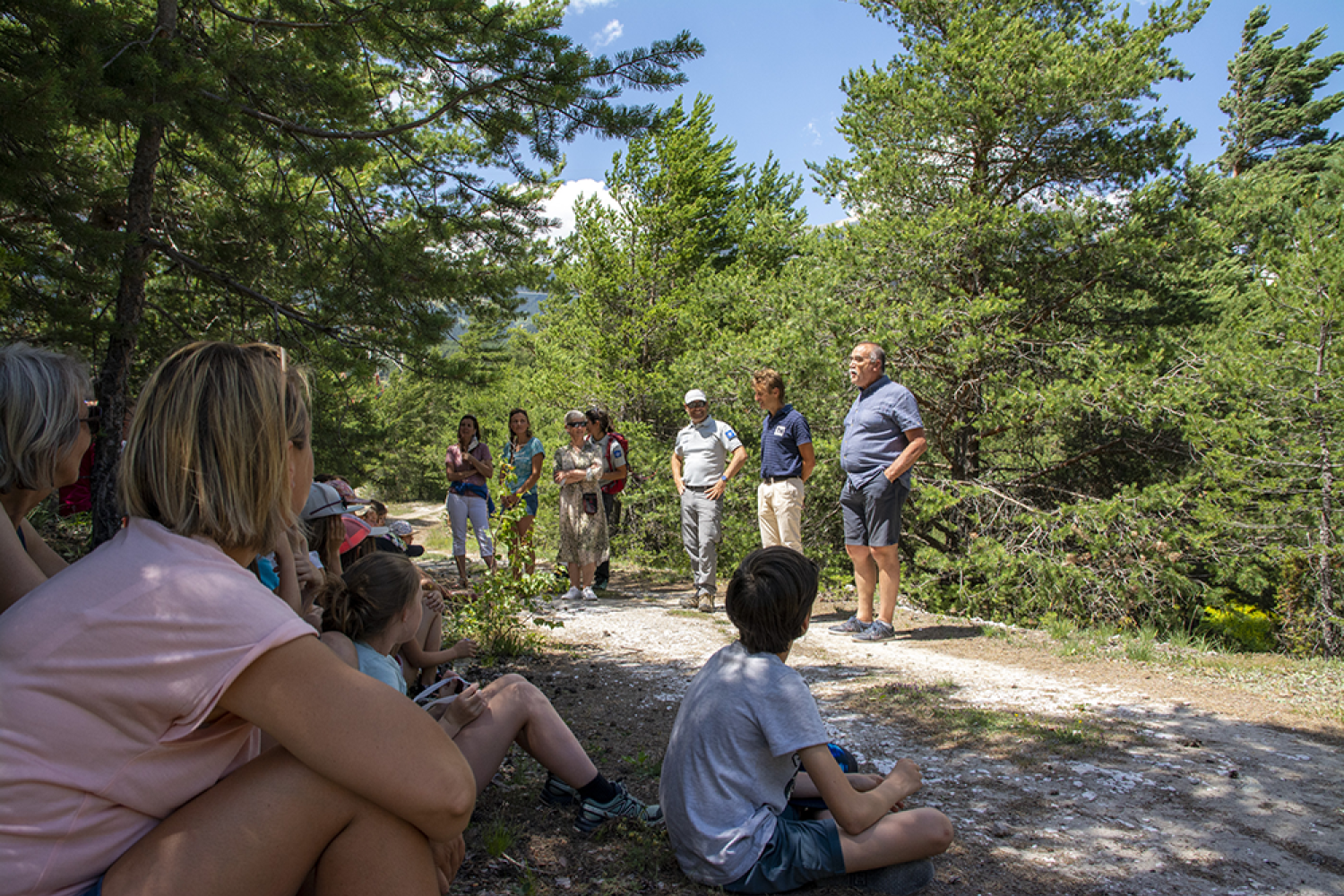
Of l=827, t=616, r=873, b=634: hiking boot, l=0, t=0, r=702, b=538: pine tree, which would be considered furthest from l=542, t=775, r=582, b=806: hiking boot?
l=827, t=616, r=873, b=634: hiking boot

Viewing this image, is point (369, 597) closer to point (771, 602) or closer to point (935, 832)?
point (771, 602)

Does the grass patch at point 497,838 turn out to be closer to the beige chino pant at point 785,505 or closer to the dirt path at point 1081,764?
the dirt path at point 1081,764

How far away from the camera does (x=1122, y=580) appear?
283 inches

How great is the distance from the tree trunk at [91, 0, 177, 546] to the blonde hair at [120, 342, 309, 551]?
12.8 ft

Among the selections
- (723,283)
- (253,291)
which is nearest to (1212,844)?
(253,291)

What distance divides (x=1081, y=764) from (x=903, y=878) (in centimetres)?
140

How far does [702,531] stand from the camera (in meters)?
7.01

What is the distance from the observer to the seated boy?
221 cm

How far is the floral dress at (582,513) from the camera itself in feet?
25.3

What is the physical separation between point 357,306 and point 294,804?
203 inches

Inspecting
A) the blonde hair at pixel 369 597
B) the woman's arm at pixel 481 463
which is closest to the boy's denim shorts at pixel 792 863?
the blonde hair at pixel 369 597

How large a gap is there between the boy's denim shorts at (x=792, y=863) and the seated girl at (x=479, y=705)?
517mm

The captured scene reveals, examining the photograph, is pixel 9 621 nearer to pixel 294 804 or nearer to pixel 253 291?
pixel 294 804

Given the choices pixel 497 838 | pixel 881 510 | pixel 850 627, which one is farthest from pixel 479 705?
pixel 850 627
